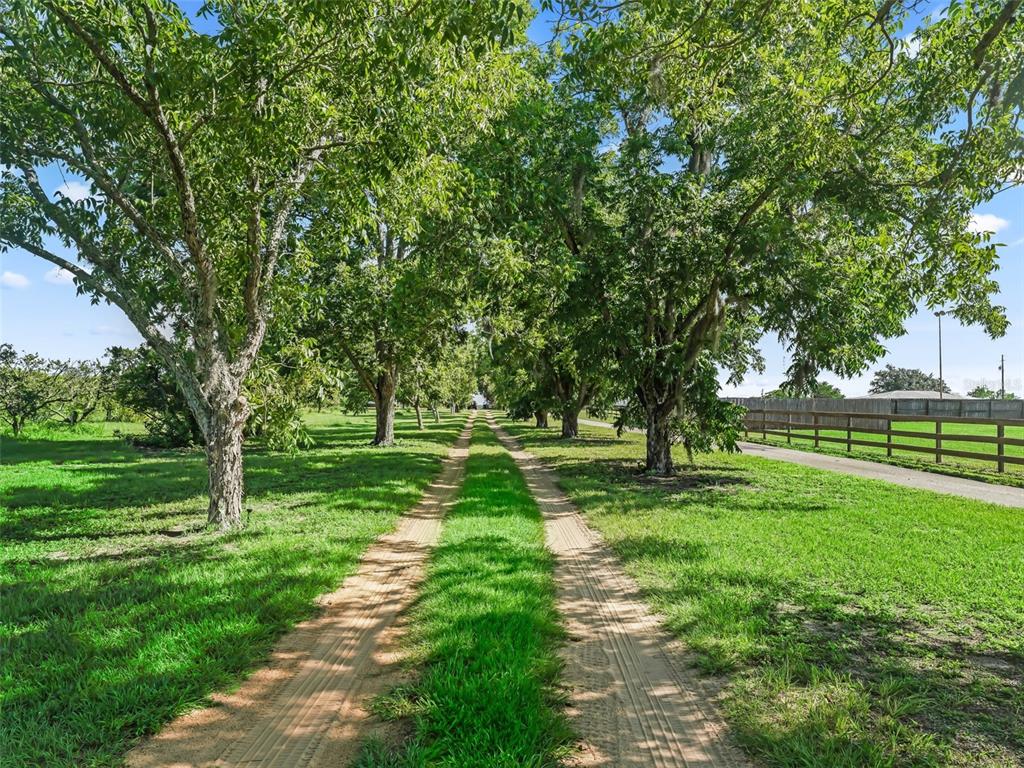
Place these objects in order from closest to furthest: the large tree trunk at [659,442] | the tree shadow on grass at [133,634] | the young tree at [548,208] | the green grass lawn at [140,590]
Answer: the tree shadow on grass at [133,634] → the green grass lawn at [140,590] → the young tree at [548,208] → the large tree trunk at [659,442]

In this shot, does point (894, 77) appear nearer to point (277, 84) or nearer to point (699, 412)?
point (277, 84)

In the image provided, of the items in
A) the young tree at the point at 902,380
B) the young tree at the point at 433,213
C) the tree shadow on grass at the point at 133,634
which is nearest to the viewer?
the tree shadow on grass at the point at 133,634

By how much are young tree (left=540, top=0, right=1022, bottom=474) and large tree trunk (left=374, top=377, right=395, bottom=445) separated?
471 inches

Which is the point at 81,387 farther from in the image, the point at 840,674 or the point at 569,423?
the point at 840,674

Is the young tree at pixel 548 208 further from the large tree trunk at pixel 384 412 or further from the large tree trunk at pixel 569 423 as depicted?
the large tree trunk at pixel 569 423

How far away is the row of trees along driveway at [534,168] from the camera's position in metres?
5.71

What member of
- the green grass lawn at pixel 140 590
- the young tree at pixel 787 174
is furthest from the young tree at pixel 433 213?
the green grass lawn at pixel 140 590

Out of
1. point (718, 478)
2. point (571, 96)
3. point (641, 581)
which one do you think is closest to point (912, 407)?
point (718, 478)

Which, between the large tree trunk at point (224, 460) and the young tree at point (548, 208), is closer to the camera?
the large tree trunk at point (224, 460)

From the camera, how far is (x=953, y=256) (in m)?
5.68

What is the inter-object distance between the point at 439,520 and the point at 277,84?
596cm

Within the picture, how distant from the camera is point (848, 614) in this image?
4.95 m

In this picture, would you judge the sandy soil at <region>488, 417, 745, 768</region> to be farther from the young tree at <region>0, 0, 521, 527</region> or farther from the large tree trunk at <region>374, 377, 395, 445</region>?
the large tree trunk at <region>374, 377, 395, 445</region>

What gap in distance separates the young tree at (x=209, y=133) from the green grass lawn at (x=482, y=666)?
4.05 meters
